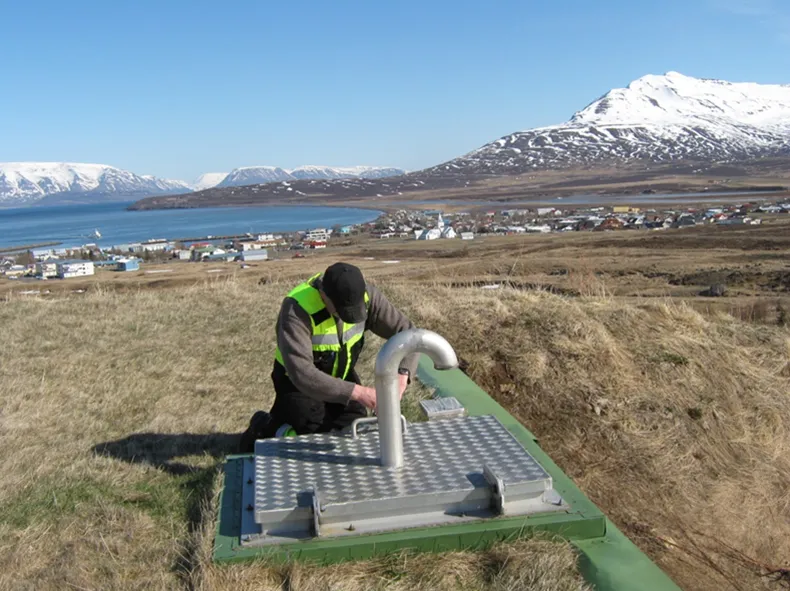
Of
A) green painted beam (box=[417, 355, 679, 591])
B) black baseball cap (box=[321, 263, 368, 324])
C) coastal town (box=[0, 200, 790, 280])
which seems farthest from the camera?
coastal town (box=[0, 200, 790, 280])

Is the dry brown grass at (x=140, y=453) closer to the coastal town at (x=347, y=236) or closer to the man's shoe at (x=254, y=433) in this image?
the man's shoe at (x=254, y=433)

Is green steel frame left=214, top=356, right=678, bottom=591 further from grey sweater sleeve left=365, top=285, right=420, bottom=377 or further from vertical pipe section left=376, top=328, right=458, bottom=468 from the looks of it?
grey sweater sleeve left=365, top=285, right=420, bottom=377

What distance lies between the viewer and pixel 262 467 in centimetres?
314

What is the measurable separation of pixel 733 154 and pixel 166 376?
194 meters

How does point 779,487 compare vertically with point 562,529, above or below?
below

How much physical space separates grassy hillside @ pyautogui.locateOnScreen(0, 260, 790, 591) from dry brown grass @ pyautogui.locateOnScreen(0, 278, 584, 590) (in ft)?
0.04

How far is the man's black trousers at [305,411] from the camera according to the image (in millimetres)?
3789

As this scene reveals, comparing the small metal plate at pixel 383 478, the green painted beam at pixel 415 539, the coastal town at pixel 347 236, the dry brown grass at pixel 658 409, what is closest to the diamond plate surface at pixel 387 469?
the small metal plate at pixel 383 478

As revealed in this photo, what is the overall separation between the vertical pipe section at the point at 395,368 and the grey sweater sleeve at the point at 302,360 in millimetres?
490

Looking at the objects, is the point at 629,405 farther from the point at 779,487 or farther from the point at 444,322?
the point at 444,322

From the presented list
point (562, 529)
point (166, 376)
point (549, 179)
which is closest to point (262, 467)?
point (562, 529)

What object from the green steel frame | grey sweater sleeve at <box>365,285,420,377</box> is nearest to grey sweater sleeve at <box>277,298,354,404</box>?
grey sweater sleeve at <box>365,285,420,377</box>

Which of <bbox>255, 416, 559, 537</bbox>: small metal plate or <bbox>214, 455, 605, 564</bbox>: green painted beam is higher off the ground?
<bbox>255, 416, 559, 537</bbox>: small metal plate

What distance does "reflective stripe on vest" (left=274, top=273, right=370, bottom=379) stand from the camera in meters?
3.53
